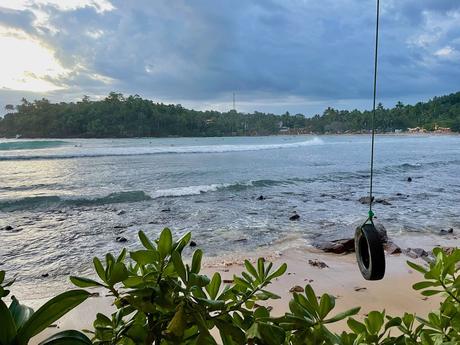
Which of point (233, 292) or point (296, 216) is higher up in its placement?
point (233, 292)

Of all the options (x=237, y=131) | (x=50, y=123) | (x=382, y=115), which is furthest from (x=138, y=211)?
(x=382, y=115)

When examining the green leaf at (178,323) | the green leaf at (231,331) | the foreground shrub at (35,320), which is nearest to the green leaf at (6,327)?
the foreground shrub at (35,320)

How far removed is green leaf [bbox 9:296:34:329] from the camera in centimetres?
67

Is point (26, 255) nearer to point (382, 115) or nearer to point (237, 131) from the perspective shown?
point (237, 131)

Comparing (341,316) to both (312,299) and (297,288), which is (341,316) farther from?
(297,288)

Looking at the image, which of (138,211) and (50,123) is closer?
(138,211)

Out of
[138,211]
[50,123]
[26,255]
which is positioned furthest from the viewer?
[50,123]

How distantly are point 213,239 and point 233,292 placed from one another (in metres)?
5.81

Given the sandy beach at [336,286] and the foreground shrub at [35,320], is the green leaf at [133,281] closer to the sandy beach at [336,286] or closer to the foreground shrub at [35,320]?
the foreground shrub at [35,320]

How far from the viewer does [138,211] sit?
9.59m

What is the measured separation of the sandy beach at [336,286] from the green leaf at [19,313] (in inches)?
103

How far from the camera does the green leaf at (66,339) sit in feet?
2.14

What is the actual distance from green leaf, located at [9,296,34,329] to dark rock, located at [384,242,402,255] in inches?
225

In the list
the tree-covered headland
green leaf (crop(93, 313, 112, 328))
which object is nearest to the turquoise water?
green leaf (crop(93, 313, 112, 328))
